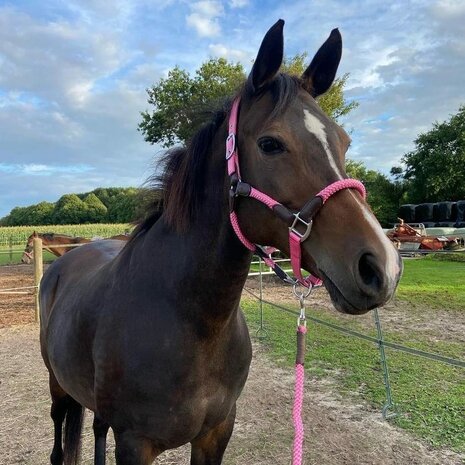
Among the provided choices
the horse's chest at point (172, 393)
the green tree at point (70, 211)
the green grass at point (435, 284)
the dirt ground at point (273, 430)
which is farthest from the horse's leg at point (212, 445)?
the green tree at point (70, 211)

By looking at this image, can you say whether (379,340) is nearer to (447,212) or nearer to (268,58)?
(268,58)

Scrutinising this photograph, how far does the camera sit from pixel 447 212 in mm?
27953

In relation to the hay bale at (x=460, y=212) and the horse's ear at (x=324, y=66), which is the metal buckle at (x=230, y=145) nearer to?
the horse's ear at (x=324, y=66)

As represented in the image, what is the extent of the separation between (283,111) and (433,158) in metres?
36.0

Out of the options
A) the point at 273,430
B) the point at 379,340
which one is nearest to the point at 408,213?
the point at 379,340

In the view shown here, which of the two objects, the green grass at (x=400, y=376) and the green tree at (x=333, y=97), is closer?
the green grass at (x=400, y=376)

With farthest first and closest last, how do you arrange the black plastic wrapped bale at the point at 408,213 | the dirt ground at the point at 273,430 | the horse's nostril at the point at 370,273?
the black plastic wrapped bale at the point at 408,213 → the dirt ground at the point at 273,430 → the horse's nostril at the point at 370,273

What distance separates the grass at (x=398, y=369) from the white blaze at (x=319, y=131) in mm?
3087

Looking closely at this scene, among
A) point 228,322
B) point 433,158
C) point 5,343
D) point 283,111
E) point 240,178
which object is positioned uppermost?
point 433,158

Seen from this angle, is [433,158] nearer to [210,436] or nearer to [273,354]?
[273,354]

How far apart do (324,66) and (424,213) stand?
30.6 m

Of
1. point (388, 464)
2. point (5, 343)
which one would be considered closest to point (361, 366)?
point (388, 464)

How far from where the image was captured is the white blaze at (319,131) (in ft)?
4.48

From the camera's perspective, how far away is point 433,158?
109ft
